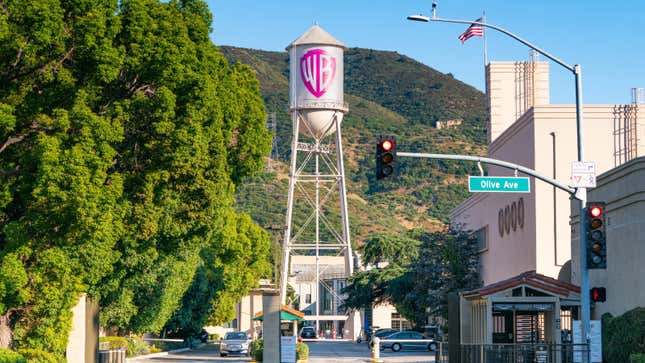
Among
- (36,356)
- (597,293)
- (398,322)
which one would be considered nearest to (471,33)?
(597,293)

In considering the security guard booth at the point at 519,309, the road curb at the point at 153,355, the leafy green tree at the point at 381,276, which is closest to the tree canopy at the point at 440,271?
the leafy green tree at the point at 381,276

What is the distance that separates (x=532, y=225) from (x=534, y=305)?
12.5m

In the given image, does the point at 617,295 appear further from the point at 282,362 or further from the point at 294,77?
the point at 294,77

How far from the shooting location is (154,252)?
41250 mm

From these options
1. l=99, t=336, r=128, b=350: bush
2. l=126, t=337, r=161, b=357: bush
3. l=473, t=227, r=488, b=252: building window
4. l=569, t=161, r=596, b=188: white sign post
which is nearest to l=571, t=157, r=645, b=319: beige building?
l=569, t=161, r=596, b=188: white sign post

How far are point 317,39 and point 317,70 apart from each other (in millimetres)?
2253

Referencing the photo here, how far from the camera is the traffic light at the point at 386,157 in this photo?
26.5m

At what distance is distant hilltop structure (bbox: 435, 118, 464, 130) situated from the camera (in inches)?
6890

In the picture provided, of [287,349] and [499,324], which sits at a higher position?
[499,324]

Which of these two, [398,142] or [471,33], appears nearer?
[471,33]

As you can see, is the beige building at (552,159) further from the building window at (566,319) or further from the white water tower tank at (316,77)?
the white water tower tank at (316,77)

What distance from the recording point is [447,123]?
6944 inches

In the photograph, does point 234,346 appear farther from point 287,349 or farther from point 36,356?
point 36,356

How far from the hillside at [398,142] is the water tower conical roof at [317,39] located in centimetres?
5655
